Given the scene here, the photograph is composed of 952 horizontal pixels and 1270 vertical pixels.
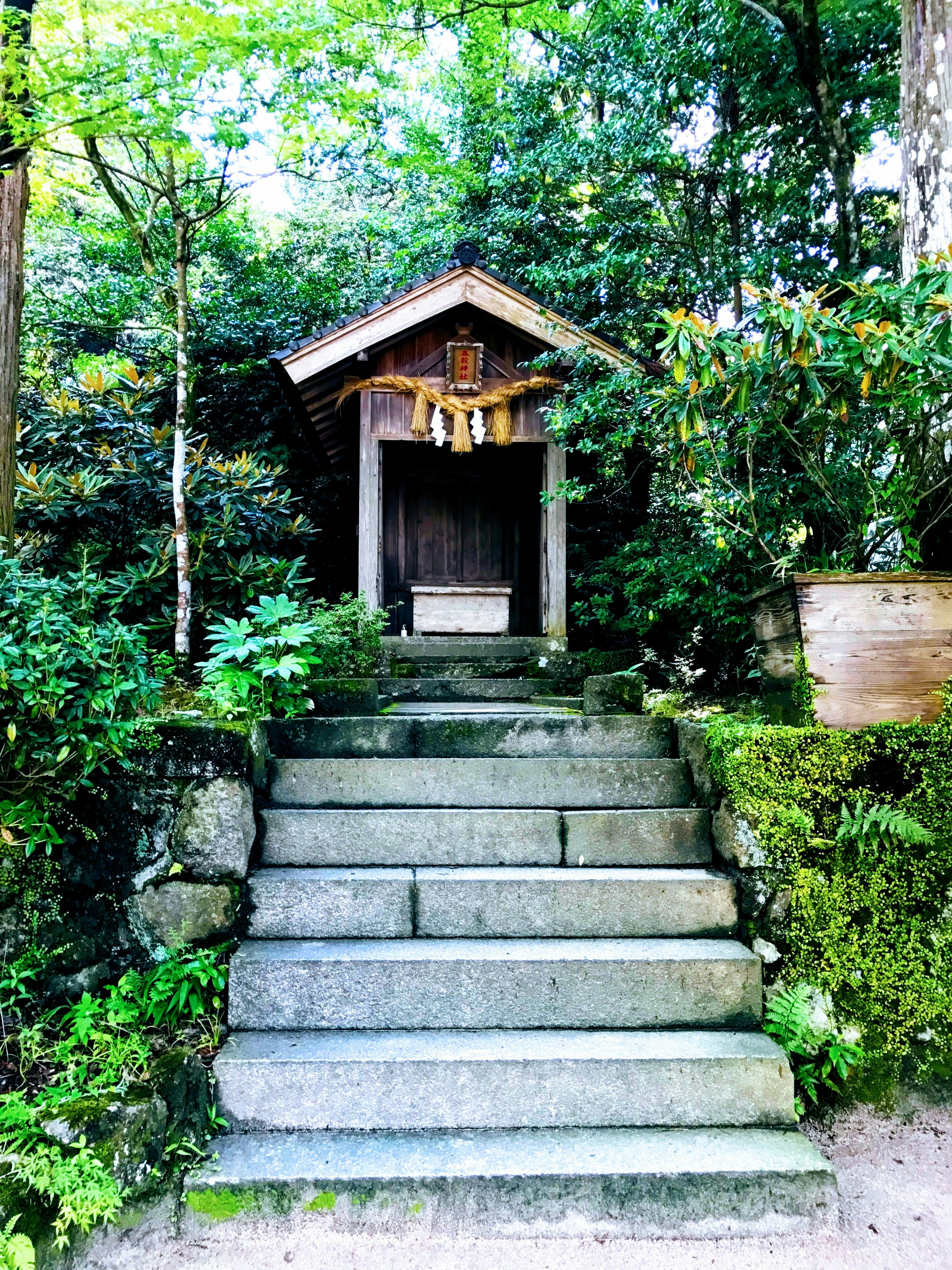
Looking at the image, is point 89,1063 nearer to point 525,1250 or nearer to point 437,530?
point 525,1250

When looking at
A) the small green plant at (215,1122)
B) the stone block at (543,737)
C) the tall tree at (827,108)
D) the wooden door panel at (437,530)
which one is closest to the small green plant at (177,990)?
the small green plant at (215,1122)

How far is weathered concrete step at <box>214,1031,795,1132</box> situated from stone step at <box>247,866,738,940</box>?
0.51m

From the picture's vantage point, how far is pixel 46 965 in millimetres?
2924

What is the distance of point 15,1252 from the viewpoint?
7.06ft

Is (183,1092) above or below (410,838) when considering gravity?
below

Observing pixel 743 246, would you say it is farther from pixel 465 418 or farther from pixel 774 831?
pixel 774 831

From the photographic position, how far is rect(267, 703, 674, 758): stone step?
4.05m

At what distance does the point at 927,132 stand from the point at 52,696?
478 centimetres

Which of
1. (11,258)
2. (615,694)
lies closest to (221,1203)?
(615,694)

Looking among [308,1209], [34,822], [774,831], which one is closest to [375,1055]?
[308,1209]

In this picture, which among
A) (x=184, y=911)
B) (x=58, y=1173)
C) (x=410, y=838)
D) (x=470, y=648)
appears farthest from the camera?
(x=470, y=648)

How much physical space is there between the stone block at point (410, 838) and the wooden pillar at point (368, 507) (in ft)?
11.9

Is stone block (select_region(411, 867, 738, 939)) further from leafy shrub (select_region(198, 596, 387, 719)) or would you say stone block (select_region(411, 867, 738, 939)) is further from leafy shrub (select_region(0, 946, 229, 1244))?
leafy shrub (select_region(198, 596, 387, 719))

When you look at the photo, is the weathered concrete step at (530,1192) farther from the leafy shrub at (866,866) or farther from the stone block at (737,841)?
the stone block at (737,841)
